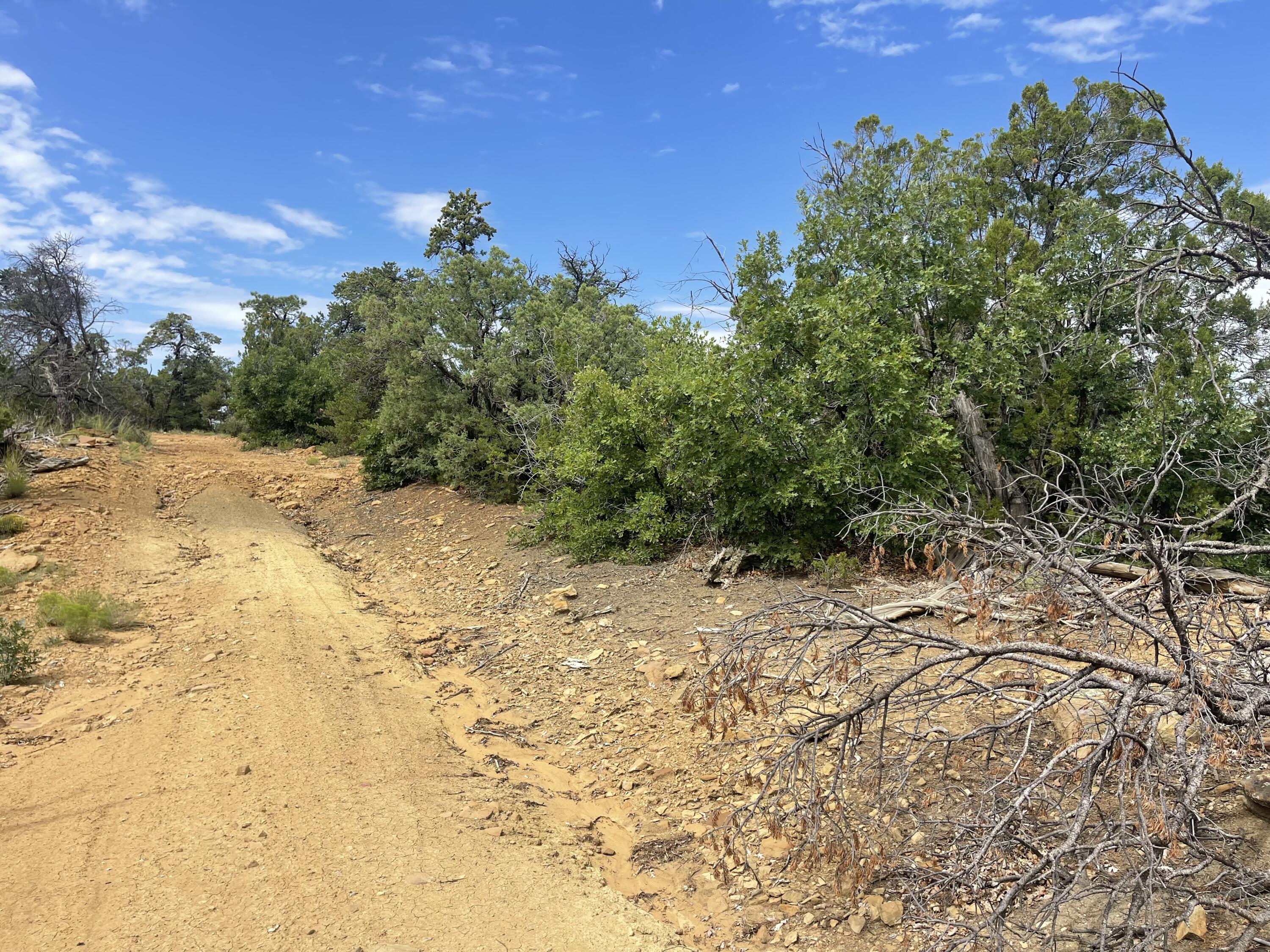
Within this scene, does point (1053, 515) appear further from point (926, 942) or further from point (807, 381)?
point (926, 942)

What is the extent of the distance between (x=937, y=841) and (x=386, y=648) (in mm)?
5665

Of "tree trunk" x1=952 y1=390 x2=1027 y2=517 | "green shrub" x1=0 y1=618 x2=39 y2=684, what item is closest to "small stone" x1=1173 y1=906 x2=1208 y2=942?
"tree trunk" x1=952 y1=390 x2=1027 y2=517

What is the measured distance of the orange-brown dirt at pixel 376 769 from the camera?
Answer: 3.59 m

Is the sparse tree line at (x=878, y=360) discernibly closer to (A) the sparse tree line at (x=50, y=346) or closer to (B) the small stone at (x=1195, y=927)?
(B) the small stone at (x=1195, y=927)

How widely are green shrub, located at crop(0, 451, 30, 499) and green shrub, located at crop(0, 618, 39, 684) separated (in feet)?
24.3

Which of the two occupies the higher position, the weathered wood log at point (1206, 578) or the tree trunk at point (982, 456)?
the tree trunk at point (982, 456)

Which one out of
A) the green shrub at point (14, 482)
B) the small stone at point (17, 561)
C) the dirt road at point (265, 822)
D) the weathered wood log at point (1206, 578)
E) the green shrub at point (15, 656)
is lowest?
the dirt road at point (265, 822)

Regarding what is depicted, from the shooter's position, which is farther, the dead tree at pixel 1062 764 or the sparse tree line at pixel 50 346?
the sparse tree line at pixel 50 346

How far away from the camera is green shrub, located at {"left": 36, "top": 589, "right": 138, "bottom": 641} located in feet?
24.3

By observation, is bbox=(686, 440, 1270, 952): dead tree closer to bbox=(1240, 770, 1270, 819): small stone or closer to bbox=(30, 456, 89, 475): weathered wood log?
bbox=(1240, 770, 1270, 819): small stone

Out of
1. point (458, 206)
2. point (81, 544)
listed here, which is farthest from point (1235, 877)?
point (458, 206)

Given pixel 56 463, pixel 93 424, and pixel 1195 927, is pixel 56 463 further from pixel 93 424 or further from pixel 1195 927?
pixel 1195 927

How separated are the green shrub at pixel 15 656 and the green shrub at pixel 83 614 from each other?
1.57ft

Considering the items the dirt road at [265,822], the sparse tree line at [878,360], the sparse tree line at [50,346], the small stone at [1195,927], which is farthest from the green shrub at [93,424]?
the small stone at [1195,927]
